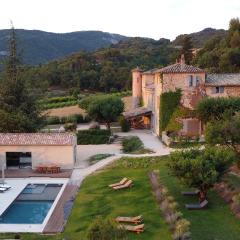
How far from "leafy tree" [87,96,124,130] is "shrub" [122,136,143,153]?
7.05 m

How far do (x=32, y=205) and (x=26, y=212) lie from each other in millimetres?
1413

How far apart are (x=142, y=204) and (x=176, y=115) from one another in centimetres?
1983

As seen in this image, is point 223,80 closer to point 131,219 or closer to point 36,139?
point 36,139

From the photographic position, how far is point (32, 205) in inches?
1052

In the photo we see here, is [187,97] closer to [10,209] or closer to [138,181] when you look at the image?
[138,181]

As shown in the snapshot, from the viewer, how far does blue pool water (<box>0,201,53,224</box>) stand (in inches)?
932

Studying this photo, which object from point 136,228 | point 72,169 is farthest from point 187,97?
point 136,228

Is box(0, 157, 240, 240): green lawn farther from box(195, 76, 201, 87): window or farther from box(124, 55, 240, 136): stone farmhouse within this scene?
box(195, 76, 201, 87): window

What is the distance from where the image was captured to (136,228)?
20.8 m

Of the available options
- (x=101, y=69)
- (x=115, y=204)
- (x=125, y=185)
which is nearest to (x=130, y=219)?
(x=115, y=204)

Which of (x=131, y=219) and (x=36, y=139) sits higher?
(x=36, y=139)

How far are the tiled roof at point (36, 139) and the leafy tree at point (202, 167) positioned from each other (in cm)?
1200

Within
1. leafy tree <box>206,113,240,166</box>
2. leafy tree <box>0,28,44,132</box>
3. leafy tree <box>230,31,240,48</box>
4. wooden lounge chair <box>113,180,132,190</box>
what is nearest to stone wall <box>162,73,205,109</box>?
leafy tree <box>0,28,44,132</box>

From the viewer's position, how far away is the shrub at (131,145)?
4012cm
